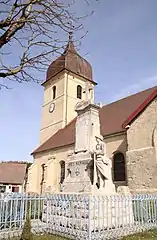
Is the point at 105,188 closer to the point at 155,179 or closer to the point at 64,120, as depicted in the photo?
the point at 155,179

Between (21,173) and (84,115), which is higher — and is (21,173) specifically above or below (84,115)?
below

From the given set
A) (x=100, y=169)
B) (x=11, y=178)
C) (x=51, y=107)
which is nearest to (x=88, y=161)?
(x=100, y=169)

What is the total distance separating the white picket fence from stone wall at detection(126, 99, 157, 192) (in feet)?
15.6

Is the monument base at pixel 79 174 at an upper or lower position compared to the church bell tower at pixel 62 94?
lower

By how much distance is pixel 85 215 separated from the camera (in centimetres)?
586

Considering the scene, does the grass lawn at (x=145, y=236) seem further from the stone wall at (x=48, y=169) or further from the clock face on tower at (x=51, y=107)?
the clock face on tower at (x=51, y=107)

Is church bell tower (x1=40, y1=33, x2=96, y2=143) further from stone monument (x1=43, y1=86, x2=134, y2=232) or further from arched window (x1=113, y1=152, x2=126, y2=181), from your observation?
stone monument (x1=43, y1=86, x2=134, y2=232)

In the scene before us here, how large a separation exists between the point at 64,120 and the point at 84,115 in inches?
696

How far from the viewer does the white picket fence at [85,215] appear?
584 centimetres

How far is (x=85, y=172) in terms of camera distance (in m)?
7.52

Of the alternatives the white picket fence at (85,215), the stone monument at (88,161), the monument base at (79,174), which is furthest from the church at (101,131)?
the white picket fence at (85,215)

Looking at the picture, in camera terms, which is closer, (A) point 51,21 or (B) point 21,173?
(A) point 51,21

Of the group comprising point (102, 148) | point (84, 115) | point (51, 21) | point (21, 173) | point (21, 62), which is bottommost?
point (21, 173)

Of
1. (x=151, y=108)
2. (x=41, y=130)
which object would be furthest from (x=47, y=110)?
(x=151, y=108)
